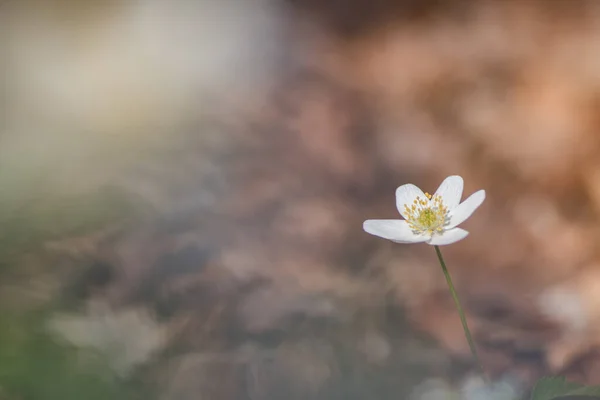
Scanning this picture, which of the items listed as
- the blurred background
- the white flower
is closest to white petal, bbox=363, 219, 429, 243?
the white flower

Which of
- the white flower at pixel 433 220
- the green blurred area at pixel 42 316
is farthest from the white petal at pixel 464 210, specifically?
the green blurred area at pixel 42 316

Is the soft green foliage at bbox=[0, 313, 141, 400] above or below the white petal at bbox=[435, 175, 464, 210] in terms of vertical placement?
below

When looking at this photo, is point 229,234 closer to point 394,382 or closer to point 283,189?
point 283,189

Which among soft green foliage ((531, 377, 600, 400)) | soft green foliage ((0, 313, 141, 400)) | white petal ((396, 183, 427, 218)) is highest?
white petal ((396, 183, 427, 218))

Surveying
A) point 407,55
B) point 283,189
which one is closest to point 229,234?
point 283,189

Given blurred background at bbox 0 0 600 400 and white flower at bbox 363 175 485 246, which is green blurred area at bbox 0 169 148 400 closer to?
blurred background at bbox 0 0 600 400

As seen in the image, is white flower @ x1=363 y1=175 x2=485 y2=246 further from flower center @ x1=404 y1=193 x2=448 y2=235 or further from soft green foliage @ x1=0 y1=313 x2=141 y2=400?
soft green foliage @ x1=0 y1=313 x2=141 y2=400

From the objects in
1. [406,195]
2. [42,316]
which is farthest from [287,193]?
[42,316]

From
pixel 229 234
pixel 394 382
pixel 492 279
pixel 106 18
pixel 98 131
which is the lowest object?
pixel 394 382

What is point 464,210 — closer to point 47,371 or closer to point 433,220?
point 433,220
